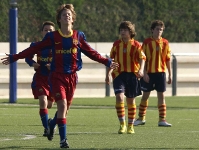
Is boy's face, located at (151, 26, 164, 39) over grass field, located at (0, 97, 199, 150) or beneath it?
over

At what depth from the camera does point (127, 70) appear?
496 inches

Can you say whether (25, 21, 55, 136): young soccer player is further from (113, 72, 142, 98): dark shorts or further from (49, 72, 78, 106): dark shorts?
(49, 72, 78, 106): dark shorts

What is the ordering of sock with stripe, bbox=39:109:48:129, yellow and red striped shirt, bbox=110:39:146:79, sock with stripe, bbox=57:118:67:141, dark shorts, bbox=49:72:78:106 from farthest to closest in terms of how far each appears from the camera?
1. yellow and red striped shirt, bbox=110:39:146:79
2. sock with stripe, bbox=39:109:48:129
3. dark shorts, bbox=49:72:78:106
4. sock with stripe, bbox=57:118:67:141

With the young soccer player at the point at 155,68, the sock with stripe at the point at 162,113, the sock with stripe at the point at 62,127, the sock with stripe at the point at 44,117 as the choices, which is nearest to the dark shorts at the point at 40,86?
the sock with stripe at the point at 44,117

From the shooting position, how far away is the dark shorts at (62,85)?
389 inches

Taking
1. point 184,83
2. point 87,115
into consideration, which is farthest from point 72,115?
point 184,83

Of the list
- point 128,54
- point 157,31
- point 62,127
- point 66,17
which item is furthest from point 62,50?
point 157,31

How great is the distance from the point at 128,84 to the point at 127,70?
0.21 metres

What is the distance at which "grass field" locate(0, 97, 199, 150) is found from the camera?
395 inches

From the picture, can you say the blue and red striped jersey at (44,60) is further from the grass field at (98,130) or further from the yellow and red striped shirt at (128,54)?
the yellow and red striped shirt at (128,54)

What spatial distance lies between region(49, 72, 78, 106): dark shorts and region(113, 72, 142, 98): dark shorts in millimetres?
2448

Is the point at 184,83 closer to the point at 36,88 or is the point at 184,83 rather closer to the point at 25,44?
the point at 25,44

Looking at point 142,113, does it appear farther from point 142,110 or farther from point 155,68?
point 155,68

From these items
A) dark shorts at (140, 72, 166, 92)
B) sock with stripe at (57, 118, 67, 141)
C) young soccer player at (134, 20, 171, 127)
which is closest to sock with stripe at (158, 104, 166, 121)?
young soccer player at (134, 20, 171, 127)
